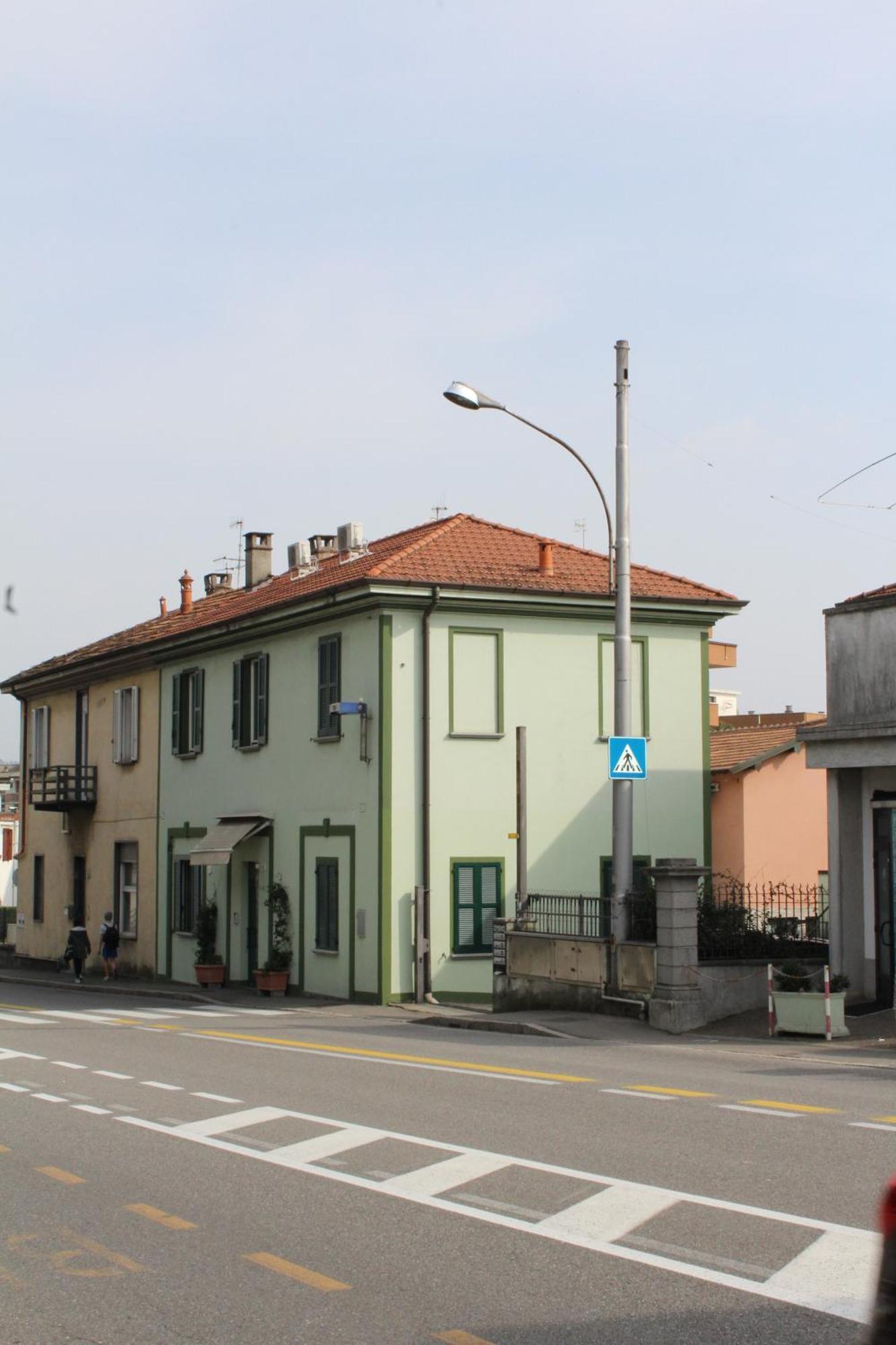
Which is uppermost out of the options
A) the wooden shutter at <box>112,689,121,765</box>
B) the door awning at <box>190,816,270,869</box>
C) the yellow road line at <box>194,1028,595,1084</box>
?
the wooden shutter at <box>112,689,121,765</box>

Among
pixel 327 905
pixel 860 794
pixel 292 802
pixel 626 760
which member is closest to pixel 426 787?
pixel 327 905

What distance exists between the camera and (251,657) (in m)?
33.1

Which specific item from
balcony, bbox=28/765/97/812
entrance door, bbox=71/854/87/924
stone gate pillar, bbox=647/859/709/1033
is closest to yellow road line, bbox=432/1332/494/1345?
stone gate pillar, bbox=647/859/709/1033

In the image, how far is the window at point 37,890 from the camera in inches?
1821

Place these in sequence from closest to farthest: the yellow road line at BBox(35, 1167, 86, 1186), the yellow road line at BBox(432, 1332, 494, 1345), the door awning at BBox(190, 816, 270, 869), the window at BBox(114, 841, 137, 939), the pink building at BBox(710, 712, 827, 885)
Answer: the yellow road line at BBox(432, 1332, 494, 1345) → the yellow road line at BBox(35, 1167, 86, 1186) → the door awning at BBox(190, 816, 270, 869) → the pink building at BBox(710, 712, 827, 885) → the window at BBox(114, 841, 137, 939)

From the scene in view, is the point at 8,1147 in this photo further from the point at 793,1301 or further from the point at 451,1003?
the point at 451,1003

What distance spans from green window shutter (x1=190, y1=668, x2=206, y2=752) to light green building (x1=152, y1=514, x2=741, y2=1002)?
6.05ft

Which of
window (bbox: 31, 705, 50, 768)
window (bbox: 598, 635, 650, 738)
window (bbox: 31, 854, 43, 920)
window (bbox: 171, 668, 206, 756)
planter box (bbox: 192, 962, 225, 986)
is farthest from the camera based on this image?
window (bbox: 31, 854, 43, 920)

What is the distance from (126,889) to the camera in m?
39.8

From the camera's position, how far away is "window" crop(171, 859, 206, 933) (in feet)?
116

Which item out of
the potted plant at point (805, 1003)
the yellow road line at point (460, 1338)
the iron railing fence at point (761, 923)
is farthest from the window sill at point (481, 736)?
the yellow road line at point (460, 1338)

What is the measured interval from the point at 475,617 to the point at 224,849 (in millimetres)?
7075

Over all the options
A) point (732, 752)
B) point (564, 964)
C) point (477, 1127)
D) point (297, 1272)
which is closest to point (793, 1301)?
point (297, 1272)

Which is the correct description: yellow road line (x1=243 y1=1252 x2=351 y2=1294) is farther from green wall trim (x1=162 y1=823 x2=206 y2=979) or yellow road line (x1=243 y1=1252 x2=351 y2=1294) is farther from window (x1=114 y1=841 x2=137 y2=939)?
window (x1=114 y1=841 x2=137 y2=939)
